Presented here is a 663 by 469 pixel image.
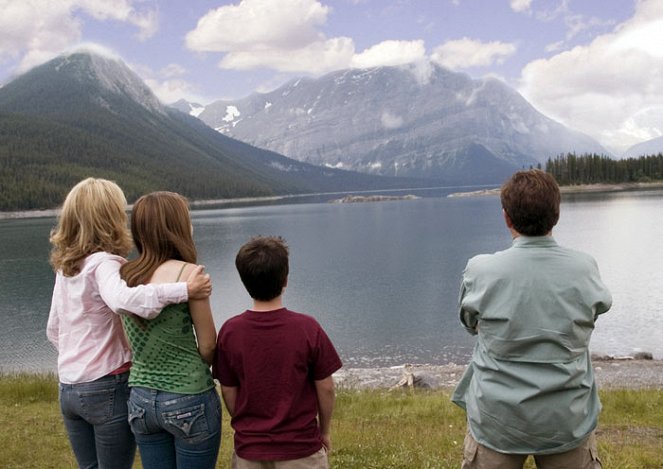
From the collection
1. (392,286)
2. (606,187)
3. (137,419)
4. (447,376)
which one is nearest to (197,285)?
(137,419)

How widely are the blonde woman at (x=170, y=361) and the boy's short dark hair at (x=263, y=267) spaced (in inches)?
16.0

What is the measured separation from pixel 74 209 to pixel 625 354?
24.1 metres

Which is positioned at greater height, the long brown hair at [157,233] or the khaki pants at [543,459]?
the long brown hair at [157,233]

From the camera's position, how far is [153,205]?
4.05 metres

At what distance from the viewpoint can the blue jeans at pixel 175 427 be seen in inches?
151

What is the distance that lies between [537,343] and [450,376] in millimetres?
15801

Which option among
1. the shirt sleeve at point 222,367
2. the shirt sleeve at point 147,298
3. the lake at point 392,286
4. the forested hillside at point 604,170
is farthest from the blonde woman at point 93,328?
the forested hillside at point 604,170

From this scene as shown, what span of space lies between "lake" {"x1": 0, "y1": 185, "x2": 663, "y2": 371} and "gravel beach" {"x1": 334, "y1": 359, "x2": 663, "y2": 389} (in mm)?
3188

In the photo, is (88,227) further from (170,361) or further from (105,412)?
(105,412)

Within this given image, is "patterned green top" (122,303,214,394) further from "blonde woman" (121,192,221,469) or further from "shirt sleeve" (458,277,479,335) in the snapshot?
"shirt sleeve" (458,277,479,335)

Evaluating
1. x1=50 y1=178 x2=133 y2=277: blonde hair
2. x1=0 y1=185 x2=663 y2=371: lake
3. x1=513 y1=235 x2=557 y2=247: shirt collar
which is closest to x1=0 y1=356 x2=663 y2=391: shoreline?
x1=0 y1=185 x2=663 y2=371: lake

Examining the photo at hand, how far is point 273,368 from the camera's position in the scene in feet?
12.3

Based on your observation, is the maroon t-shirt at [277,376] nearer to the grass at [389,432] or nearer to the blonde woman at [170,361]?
the blonde woman at [170,361]

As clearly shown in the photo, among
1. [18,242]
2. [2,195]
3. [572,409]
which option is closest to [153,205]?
[572,409]
